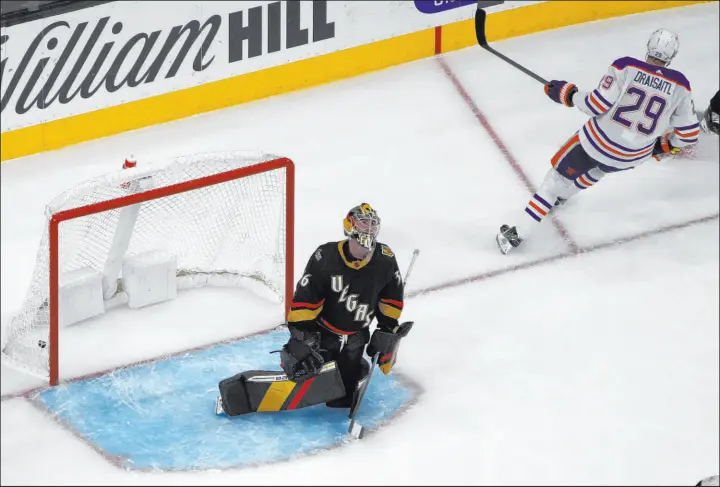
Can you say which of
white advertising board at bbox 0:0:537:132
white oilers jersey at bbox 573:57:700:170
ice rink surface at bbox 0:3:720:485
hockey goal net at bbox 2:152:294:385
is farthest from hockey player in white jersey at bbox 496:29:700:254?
white advertising board at bbox 0:0:537:132

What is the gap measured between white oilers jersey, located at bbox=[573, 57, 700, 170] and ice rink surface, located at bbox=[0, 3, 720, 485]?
61 cm

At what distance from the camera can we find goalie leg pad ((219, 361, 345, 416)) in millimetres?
6172

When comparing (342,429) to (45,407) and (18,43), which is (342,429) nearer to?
(45,407)

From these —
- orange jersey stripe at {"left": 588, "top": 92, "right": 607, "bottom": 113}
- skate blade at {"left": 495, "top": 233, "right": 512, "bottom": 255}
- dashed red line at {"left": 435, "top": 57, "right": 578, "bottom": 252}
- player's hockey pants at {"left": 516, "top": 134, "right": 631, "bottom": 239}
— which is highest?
orange jersey stripe at {"left": 588, "top": 92, "right": 607, "bottom": 113}

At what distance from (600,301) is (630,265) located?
1.15 ft

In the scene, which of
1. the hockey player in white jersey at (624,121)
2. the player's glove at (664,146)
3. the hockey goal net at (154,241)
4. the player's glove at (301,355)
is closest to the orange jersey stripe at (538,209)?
the hockey player in white jersey at (624,121)

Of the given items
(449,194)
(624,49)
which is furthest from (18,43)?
(624,49)

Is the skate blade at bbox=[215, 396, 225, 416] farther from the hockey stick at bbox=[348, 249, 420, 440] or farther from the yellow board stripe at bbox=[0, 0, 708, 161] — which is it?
the yellow board stripe at bbox=[0, 0, 708, 161]

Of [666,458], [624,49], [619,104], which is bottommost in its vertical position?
[624,49]

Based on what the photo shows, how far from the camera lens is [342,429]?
6.30 meters

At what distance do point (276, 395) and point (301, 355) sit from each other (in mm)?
263

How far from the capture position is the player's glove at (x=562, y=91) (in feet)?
23.5

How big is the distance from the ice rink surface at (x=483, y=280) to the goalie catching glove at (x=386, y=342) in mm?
319

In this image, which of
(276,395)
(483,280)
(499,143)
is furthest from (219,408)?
(499,143)
